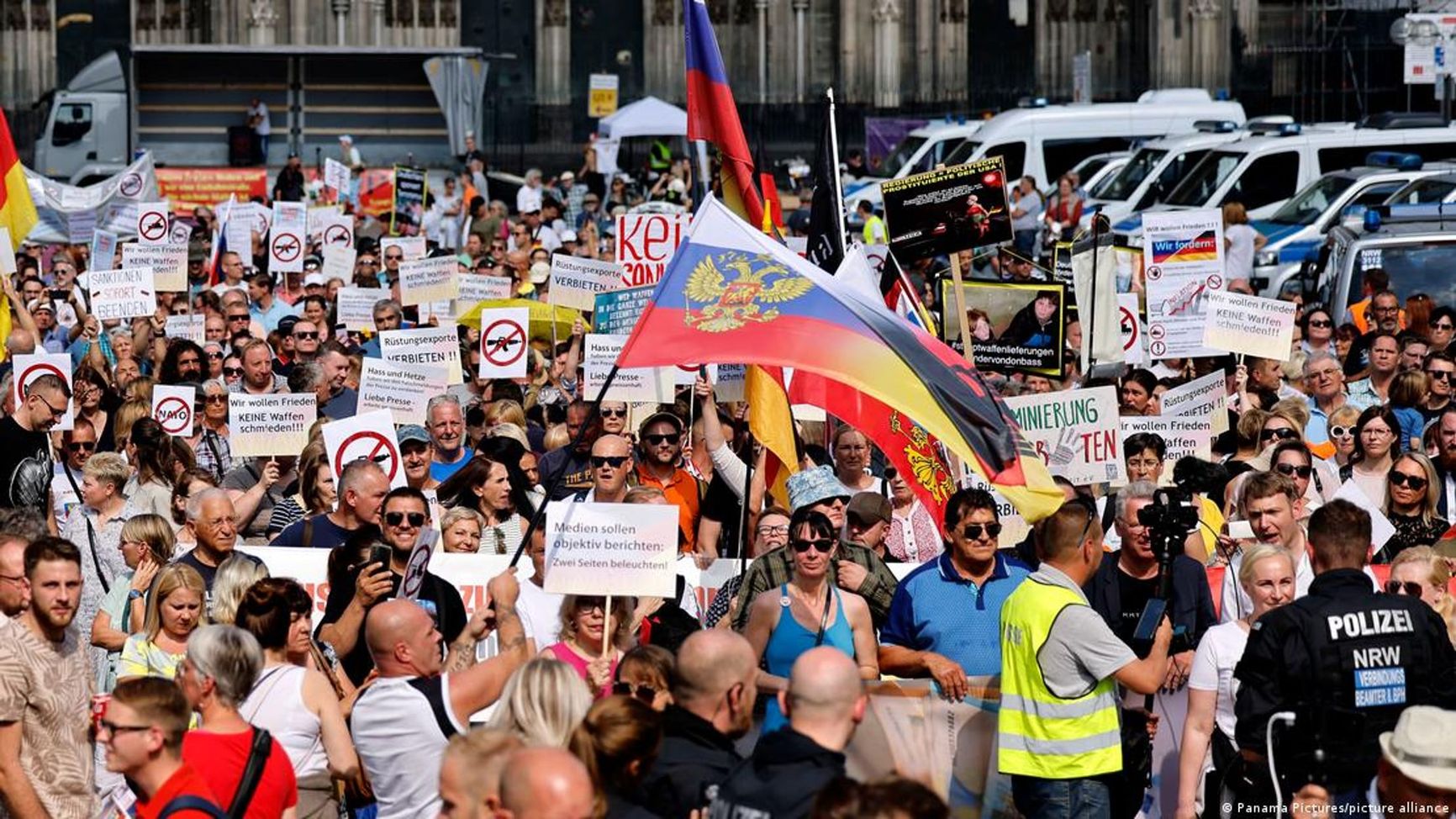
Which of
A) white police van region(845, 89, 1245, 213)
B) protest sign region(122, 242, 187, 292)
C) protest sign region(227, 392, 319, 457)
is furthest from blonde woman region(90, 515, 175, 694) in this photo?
white police van region(845, 89, 1245, 213)

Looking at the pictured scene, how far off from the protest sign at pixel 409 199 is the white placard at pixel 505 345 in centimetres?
1256

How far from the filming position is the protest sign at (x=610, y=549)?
8.65 metres

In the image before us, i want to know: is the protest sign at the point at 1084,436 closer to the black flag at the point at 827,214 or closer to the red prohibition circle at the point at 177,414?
the black flag at the point at 827,214

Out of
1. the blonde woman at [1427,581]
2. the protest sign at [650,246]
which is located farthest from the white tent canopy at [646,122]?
the blonde woman at [1427,581]

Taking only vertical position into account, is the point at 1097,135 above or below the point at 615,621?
above

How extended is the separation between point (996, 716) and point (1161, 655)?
2.00 ft

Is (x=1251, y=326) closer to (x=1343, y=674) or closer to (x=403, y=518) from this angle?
(x=403, y=518)

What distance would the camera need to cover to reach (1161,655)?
8.12m

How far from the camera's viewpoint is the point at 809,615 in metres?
8.36

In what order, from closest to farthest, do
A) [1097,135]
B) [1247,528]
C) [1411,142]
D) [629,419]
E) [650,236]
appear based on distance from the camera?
1. [1247,528]
2. [629,419]
3. [650,236]
4. [1411,142]
5. [1097,135]

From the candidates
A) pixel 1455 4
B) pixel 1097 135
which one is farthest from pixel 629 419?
pixel 1455 4

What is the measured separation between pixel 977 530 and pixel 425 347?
7.05 m

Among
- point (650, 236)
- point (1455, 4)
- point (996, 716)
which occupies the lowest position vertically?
point (996, 716)

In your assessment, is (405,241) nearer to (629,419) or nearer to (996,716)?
(629,419)
